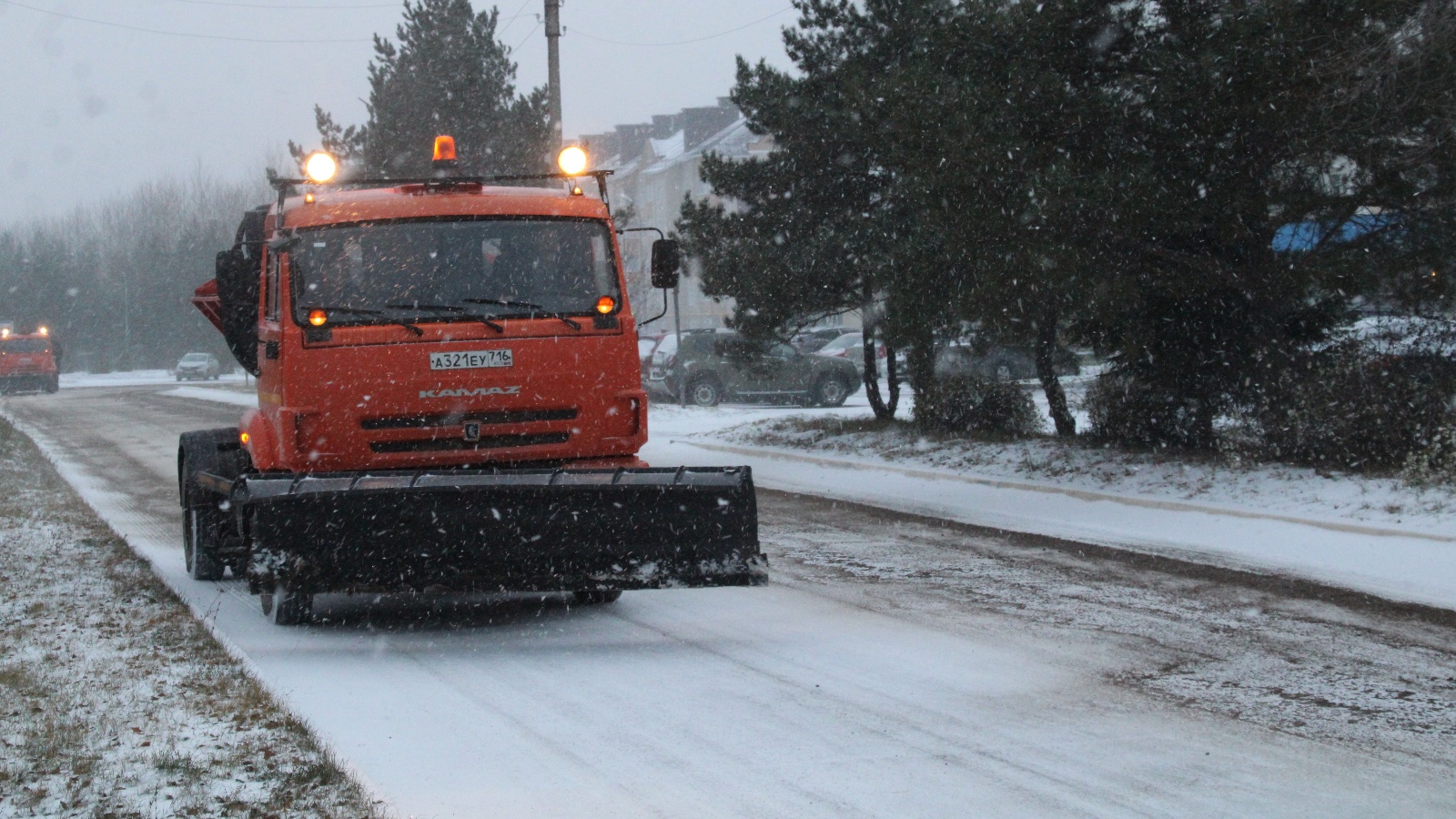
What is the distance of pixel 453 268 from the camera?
25.8 ft

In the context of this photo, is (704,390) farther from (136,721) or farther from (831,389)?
(136,721)

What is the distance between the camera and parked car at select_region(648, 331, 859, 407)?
29750 millimetres

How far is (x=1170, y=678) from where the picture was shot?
6.24 m

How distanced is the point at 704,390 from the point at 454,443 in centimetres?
2291

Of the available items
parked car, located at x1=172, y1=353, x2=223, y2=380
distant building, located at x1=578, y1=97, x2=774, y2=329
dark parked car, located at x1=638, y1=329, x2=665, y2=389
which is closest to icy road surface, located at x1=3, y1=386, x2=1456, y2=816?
dark parked car, located at x1=638, y1=329, x2=665, y2=389

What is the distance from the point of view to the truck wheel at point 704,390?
30375 millimetres

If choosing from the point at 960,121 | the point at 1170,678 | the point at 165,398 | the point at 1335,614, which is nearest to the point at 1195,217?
the point at 960,121

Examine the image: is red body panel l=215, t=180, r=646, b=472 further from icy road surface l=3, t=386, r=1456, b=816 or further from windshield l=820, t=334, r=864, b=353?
windshield l=820, t=334, r=864, b=353

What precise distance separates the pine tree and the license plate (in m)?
24.1

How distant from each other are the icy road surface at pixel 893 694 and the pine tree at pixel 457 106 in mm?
23001

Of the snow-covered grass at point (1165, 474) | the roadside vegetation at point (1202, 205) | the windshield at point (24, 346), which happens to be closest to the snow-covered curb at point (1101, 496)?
the snow-covered grass at point (1165, 474)

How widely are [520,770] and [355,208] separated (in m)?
4.11

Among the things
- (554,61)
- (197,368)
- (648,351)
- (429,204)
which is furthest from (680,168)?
(429,204)

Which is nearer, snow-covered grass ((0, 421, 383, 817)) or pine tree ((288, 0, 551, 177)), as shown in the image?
snow-covered grass ((0, 421, 383, 817))
